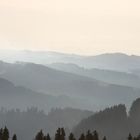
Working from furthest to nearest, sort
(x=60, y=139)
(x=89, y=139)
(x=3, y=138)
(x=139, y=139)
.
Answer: (x=139, y=139) < (x=89, y=139) < (x=60, y=139) < (x=3, y=138)

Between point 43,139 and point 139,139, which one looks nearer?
point 43,139

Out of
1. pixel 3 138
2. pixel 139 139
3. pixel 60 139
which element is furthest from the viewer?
pixel 139 139

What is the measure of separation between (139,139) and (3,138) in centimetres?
2315

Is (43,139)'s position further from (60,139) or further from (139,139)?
(139,139)

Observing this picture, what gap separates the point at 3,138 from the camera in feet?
163

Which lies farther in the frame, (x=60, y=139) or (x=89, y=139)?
(x=89, y=139)

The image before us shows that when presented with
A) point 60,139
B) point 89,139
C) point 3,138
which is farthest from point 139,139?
point 3,138

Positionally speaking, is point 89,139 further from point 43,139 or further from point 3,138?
point 3,138

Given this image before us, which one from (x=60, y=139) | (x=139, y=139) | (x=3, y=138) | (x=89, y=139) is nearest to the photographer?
(x=3, y=138)

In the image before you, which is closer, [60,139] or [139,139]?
[60,139]

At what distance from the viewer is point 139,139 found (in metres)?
65.4

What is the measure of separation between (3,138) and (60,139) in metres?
8.35

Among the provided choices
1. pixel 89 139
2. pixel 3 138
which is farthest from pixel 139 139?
pixel 3 138

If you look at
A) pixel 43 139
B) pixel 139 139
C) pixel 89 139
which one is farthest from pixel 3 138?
pixel 139 139
